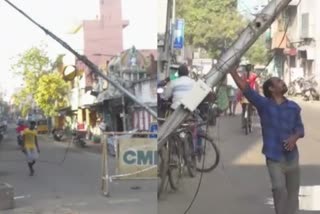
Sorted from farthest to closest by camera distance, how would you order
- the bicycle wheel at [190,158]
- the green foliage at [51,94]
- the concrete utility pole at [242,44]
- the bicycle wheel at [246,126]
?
1. the bicycle wheel at [190,158]
2. the bicycle wheel at [246,126]
3. the green foliage at [51,94]
4. the concrete utility pole at [242,44]

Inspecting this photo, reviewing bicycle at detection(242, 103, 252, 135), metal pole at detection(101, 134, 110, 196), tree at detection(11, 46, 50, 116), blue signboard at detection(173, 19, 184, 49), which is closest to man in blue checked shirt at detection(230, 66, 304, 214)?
bicycle at detection(242, 103, 252, 135)

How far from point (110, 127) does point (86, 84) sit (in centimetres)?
24

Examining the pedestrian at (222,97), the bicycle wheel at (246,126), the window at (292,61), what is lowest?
the bicycle wheel at (246,126)

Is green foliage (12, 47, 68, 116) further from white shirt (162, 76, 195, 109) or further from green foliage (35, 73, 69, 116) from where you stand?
white shirt (162, 76, 195, 109)

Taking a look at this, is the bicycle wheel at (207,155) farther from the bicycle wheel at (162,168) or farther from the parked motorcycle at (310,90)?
the parked motorcycle at (310,90)

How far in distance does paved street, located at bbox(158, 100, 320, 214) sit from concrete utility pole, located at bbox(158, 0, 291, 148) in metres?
0.29

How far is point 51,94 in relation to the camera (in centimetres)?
306

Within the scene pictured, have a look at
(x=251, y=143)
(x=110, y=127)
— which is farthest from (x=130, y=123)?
(x=251, y=143)

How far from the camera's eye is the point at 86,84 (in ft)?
10.2

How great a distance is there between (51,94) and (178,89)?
57cm

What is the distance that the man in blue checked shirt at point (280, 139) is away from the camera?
328cm

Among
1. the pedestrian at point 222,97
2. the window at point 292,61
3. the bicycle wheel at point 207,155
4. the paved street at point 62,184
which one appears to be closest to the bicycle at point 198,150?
the bicycle wheel at point 207,155

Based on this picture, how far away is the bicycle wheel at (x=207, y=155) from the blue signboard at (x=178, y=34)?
1.77ft

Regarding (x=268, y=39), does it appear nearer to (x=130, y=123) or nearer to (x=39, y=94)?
(x=130, y=123)
